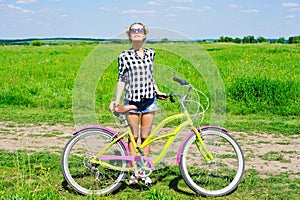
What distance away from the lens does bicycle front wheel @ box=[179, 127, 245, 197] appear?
15.6ft

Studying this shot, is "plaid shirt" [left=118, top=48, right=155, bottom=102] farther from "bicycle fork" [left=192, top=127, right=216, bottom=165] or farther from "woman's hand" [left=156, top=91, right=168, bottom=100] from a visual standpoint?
"bicycle fork" [left=192, top=127, right=216, bottom=165]

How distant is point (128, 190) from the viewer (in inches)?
196

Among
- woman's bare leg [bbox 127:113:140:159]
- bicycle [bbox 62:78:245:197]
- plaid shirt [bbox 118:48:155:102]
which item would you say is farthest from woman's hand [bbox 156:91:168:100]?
woman's bare leg [bbox 127:113:140:159]

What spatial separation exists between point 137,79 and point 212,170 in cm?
162

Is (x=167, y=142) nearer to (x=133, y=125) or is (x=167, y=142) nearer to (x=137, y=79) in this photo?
(x=133, y=125)

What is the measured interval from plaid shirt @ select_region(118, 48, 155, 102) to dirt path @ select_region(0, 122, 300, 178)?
0.78m

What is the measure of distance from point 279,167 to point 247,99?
12.9ft

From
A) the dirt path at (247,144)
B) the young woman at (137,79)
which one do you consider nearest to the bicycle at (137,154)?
the young woman at (137,79)

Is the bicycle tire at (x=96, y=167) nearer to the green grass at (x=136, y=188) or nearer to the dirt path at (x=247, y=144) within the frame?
the green grass at (x=136, y=188)

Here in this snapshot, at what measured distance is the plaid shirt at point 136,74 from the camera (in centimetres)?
457

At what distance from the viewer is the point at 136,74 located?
460 cm

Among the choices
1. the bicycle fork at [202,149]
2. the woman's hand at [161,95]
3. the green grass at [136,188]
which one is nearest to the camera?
the green grass at [136,188]

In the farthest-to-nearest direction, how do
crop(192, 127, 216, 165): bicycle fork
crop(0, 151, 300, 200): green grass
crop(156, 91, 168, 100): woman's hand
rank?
1. crop(156, 91, 168, 100): woman's hand
2. crop(192, 127, 216, 165): bicycle fork
3. crop(0, 151, 300, 200): green grass

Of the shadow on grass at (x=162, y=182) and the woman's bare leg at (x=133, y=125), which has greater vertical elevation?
the woman's bare leg at (x=133, y=125)
